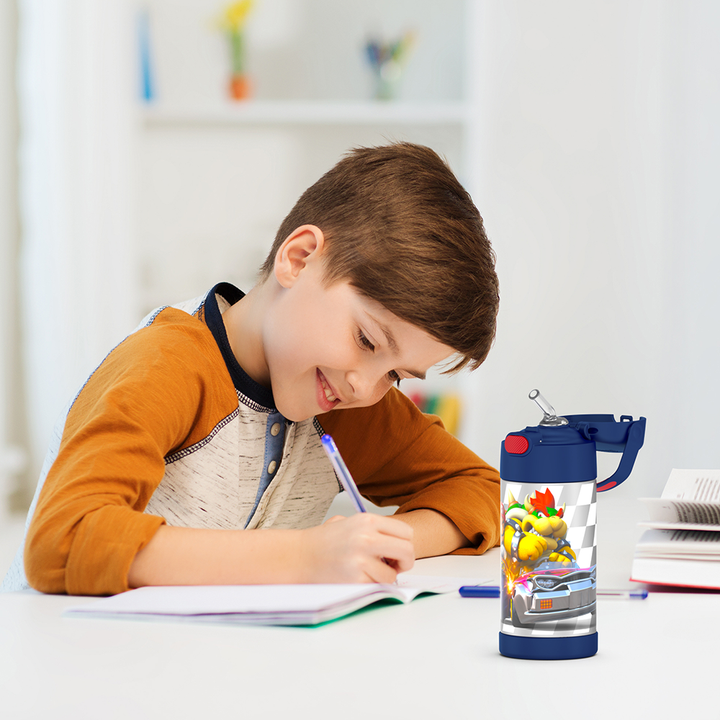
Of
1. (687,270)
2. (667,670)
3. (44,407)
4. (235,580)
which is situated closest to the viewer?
(667,670)

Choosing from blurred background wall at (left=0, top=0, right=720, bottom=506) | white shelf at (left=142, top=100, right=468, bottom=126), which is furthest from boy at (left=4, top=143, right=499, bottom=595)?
white shelf at (left=142, top=100, right=468, bottom=126)

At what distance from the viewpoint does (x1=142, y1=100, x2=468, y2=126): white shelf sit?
244 cm

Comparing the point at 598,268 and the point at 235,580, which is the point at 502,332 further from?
the point at 235,580

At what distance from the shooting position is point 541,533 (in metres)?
0.50

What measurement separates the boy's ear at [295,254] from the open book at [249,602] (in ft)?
1.22

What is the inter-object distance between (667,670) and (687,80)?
7.43ft

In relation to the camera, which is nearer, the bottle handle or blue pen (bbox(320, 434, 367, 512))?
the bottle handle

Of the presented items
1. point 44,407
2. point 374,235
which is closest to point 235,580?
point 374,235

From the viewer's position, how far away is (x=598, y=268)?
2502 millimetres

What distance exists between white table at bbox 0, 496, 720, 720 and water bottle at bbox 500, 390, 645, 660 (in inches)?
0.6

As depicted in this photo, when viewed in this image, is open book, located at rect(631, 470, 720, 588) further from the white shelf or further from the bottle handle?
the white shelf

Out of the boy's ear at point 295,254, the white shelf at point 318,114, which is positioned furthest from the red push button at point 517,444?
the white shelf at point 318,114

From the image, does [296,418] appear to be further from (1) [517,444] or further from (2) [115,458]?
(1) [517,444]

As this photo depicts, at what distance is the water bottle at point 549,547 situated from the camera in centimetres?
50
